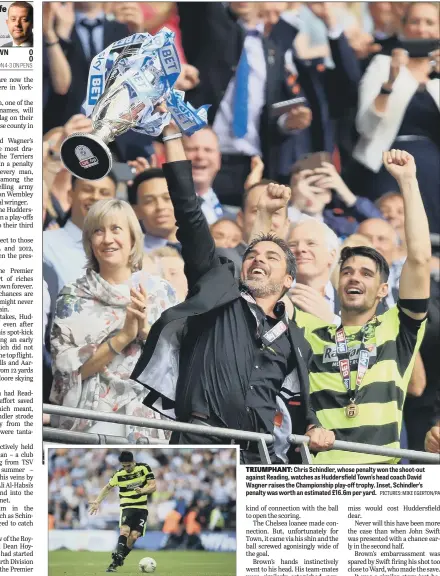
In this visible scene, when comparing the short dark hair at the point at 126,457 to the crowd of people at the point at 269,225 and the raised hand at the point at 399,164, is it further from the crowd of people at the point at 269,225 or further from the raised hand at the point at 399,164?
the raised hand at the point at 399,164

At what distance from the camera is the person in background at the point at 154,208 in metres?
6.40

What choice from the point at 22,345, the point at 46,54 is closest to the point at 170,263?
the point at 22,345

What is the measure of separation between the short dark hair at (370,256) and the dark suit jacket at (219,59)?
0.61 m

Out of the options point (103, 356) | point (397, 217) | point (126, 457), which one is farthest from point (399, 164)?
point (126, 457)

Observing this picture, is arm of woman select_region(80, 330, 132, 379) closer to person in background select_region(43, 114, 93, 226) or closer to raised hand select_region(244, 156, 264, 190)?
person in background select_region(43, 114, 93, 226)

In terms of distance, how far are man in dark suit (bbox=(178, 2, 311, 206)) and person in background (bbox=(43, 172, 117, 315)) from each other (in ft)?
2.28

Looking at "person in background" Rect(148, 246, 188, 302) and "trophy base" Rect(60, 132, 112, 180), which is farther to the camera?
"person in background" Rect(148, 246, 188, 302)

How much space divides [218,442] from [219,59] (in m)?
2.19

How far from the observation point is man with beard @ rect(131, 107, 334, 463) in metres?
5.98

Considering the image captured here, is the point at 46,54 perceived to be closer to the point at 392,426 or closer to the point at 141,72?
the point at 141,72

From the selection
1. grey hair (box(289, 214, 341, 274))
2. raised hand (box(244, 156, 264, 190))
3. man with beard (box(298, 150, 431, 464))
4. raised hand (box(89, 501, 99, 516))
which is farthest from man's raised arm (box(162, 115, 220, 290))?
raised hand (box(89, 501, 99, 516))

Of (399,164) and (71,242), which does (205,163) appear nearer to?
(71,242)

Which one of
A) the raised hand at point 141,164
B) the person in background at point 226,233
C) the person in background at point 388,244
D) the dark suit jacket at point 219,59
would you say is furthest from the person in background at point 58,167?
the person in background at point 388,244

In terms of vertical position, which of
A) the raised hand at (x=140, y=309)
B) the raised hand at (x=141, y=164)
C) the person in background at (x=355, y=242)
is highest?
the raised hand at (x=141, y=164)
